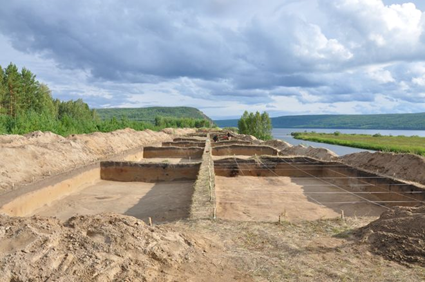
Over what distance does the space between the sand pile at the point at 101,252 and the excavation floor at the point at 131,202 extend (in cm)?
217

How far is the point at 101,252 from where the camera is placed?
10.7 feet

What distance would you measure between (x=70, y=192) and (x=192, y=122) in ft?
267

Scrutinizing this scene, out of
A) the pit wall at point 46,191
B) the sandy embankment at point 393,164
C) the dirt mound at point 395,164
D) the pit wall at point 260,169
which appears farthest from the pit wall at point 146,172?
the dirt mound at point 395,164

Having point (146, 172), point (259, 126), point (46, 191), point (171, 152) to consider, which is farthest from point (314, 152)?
point (259, 126)

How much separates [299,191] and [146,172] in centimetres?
523

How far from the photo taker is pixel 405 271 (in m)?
3.44

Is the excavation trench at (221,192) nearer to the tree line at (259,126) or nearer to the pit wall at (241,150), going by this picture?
the pit wall at (241,150)

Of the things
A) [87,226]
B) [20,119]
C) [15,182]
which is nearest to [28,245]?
[87,226]

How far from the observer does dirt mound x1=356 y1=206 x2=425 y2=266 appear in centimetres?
377

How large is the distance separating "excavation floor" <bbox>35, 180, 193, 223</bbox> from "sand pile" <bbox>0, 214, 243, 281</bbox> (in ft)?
7.11

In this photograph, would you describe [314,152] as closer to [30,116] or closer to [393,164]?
[393,164]

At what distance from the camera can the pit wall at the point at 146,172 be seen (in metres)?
11.6

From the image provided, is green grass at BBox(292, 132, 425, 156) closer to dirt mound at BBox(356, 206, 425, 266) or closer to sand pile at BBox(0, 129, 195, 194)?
dirt mound at BBox(356, 206, 425, 266)

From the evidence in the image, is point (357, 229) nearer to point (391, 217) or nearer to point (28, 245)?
point (391, 217)
